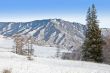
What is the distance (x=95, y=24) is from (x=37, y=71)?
4332 centimetres

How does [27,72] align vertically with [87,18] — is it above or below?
below

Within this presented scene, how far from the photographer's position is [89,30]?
182 ft

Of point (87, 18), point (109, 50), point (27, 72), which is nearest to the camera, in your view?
point (27, 72)

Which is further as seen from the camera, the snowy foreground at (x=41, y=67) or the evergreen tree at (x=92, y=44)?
the evergreen tree at (x=92, y=44)

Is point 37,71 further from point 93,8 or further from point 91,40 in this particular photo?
point 93,8

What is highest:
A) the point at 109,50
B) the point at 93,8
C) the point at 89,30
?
the point at 93,8

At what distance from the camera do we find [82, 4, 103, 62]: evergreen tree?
4966cm

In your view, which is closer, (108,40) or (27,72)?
(27,72)

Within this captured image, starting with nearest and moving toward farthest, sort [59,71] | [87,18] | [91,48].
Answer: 1. [59,71]
2. [91,48]
3. [87,18]

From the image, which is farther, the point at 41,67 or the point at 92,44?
the point at 92,44

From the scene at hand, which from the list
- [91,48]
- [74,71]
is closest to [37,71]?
[74,71]

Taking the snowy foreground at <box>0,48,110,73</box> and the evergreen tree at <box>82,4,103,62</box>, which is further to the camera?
the evergreen tree at <box>82,4,103,62</box>

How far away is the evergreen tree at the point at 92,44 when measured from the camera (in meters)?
49.7

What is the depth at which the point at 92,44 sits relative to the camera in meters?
51.7
